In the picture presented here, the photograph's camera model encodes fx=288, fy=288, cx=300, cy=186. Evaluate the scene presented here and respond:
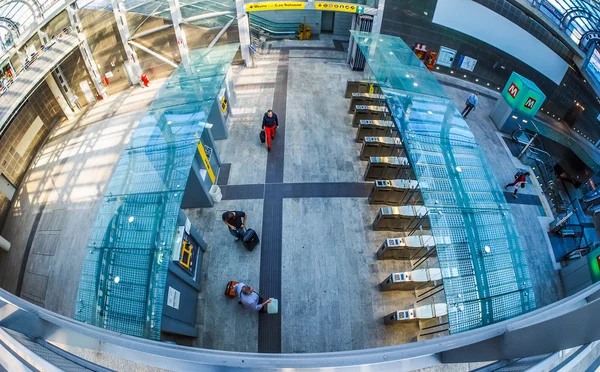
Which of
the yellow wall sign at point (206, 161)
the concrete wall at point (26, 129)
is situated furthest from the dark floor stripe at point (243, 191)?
the concrete wall at point (26, 129)

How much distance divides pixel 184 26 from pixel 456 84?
40.0 ft

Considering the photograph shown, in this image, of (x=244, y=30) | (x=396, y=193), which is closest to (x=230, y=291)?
(x=396, y=193)

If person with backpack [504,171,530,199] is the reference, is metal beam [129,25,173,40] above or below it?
above

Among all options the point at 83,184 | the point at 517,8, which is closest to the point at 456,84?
the point at 517,8

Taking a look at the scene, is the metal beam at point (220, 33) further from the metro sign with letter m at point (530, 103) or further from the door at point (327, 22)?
the metro sign with letter m at point (530, 103)

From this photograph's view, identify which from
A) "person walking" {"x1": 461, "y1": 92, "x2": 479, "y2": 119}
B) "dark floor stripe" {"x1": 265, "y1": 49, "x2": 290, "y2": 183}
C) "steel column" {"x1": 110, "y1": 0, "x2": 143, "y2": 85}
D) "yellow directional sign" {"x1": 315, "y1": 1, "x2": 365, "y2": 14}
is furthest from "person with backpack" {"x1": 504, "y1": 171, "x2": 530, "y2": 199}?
"steel column" {"x1": 110, "y1": 0, "x2": 143, "y2": 85}

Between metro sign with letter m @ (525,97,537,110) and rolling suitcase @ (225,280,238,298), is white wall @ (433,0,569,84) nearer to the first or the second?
metro sign with letter m @ (525,97,537,110)

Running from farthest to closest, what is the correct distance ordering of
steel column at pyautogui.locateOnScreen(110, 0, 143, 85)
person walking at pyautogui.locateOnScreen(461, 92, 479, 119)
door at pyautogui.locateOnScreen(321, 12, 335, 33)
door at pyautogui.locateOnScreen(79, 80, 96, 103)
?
door at pyautogui.locateOnScreen(321, 12, 335, 33) < door at pyautogui.locateOnScreen(79, 80, 96, 103) < steel column at pyautogui.locateOnScreen(110, 0, 143, 85) < person walking at pyautogui.locateOnScreen(461, 92, 479, 119)

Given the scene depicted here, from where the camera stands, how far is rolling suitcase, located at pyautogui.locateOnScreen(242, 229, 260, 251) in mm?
6777

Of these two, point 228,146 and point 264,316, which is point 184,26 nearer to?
point 228,146

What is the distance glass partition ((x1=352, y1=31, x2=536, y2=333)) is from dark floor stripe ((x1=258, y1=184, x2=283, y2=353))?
11.3 feet

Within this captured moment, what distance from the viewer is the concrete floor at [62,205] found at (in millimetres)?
7473

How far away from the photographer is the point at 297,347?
5.80 meters

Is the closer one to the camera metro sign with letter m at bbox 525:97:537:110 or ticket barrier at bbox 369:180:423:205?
ticket barrier at bbox 369:180:423:205
